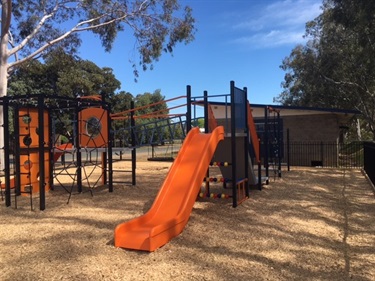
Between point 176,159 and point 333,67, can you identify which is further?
point 333,67

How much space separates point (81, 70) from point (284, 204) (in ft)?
121

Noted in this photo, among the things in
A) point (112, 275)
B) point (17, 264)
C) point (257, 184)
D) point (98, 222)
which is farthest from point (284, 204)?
point (17, 264)

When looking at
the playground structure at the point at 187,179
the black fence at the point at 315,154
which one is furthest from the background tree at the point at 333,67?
the playground structure at the point at 187,179

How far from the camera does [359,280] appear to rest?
12.9 feet

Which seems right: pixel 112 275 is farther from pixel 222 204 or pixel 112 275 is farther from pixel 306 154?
pixel 306 154

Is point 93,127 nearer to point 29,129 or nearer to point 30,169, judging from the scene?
point 29,129

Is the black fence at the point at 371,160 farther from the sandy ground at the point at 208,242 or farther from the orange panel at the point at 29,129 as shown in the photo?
the orange panel at the point at 29,129

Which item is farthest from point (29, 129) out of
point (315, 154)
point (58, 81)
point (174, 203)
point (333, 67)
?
point (58, 81)

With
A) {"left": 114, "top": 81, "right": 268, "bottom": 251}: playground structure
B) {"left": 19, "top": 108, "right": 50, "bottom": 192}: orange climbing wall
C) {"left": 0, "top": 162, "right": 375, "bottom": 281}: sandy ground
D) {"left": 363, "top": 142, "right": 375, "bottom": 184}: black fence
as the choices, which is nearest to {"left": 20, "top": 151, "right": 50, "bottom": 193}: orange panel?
{"left": 19, "top": 108, "right": 50, "bottom": 192}: orange climbing wall

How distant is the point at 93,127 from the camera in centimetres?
1045

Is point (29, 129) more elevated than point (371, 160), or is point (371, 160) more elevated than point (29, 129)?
point (29, 129)

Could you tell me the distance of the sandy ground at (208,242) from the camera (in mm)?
4195

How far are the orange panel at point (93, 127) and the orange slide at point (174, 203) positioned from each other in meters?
3.46

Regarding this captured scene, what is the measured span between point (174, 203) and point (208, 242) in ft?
3.44
